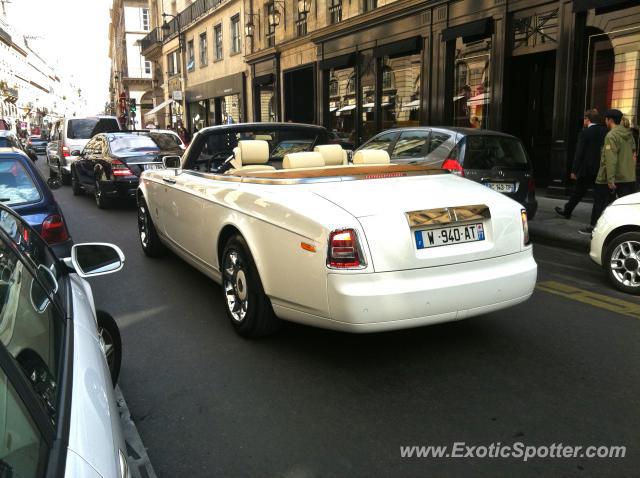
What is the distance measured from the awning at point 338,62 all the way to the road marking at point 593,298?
14354 millimetres

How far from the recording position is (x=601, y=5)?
11.0m

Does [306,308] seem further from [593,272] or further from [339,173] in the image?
[593,272]

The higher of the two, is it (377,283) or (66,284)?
(66,284)

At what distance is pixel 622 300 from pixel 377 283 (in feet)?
10.5

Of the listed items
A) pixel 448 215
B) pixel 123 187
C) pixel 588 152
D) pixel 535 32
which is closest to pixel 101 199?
pixel 123 187

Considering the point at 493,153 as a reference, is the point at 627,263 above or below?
below

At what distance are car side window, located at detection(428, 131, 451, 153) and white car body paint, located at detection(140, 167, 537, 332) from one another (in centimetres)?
431

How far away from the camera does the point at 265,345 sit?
427 centimetres

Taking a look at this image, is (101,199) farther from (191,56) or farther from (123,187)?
(191,56)

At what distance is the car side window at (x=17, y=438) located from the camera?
3.78 ft

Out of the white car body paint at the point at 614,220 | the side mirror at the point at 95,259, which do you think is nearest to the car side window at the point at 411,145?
the white car body paint at the point at 614,220

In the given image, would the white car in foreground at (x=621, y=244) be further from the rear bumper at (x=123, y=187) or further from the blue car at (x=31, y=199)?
the rear bumper at (x=123, y=187)

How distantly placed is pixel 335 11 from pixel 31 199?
671 inches

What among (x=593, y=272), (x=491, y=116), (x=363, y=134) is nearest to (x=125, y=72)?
(x=363, y=134)
